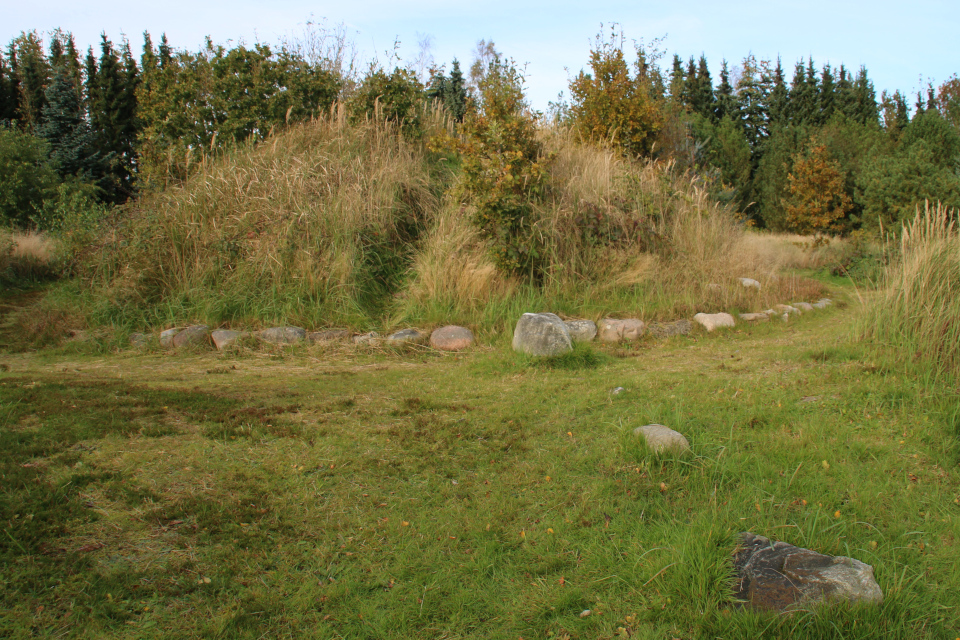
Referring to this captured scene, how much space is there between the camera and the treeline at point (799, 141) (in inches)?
452

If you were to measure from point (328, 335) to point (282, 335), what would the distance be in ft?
1.69

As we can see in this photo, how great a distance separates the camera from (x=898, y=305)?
15.3ft

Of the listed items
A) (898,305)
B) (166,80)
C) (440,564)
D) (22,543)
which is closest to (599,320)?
(898,305)

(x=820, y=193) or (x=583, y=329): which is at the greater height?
(x=820, y=193)

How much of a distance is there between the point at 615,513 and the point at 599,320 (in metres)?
4.36

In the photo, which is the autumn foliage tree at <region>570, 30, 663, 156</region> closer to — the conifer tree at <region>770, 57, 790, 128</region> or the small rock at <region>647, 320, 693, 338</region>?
the small rock at <region>647, 320, 693, 338</region>

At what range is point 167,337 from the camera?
696 centimetres

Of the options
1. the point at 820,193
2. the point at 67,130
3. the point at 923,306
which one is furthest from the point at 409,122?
the point at 67,130

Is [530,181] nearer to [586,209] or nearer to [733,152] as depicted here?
[586,209]

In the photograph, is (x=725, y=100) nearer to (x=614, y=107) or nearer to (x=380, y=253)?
(x=614, y=107)

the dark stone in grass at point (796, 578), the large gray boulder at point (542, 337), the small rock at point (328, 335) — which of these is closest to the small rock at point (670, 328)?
the large gray boulder at point (542, 337)

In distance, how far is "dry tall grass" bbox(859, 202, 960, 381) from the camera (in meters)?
4.18

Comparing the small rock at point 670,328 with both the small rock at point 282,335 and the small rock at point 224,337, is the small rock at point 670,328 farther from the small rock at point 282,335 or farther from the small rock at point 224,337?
the small rock at point 224,337

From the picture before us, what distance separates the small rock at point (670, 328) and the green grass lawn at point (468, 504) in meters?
1.95
